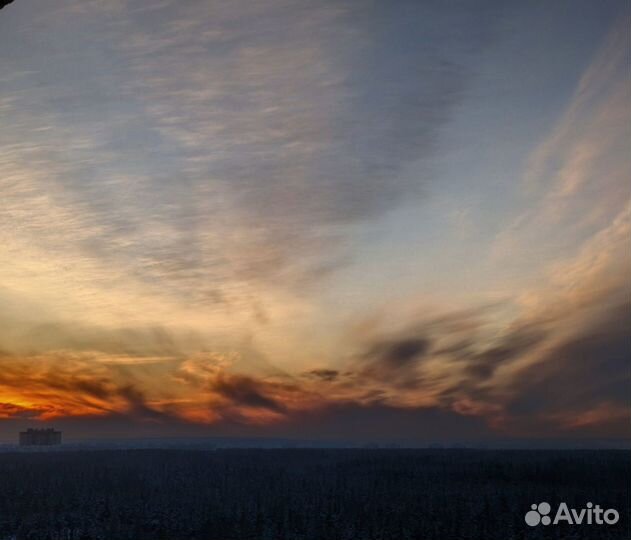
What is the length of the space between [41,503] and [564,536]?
310 feet

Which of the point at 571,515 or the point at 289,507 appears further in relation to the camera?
the point at 289,507

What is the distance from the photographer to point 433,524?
115 metres

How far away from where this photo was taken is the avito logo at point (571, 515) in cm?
11881

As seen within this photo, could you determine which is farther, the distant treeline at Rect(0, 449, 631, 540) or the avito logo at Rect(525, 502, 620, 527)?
the avito logo at Rect(525, 502, 620, 527)

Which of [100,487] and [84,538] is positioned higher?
[100,487]

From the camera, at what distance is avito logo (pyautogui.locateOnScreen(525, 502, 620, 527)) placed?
118812 mm

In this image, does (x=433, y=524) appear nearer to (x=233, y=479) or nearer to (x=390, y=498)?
(x=390, y=498)

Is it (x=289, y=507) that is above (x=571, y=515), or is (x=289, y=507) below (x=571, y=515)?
above

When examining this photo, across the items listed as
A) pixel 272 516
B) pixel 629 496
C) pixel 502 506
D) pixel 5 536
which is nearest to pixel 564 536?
pixel 502 506

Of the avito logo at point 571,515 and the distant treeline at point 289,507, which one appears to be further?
the avito logo at point 571,515

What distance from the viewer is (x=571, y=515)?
130500mm

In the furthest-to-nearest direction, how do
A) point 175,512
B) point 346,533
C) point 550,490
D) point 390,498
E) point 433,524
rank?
point 550,490, point 390,498, point 175,512, point 433,524, point 346,533

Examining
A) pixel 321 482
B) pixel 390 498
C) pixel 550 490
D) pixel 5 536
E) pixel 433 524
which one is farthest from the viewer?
pixel 321 482

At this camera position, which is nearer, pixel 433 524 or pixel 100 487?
pixel 433 524
